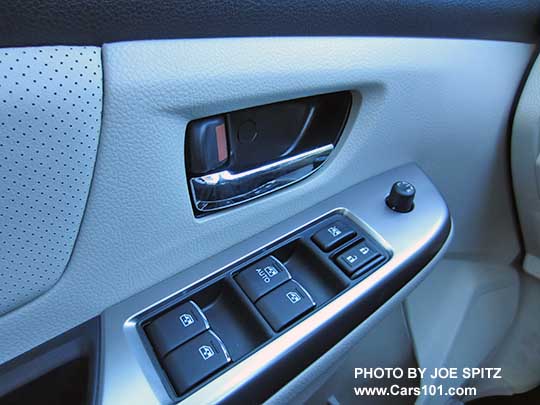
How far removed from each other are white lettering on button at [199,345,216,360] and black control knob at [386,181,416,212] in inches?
13.0

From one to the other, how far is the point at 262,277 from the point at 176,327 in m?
0.11

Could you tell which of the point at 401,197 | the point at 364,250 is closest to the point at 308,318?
the point at 364,250

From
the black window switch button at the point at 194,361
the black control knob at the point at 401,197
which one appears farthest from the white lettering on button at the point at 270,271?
the black control knob at the point at 401,197

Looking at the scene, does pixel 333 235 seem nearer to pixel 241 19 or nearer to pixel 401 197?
pixel 401 197

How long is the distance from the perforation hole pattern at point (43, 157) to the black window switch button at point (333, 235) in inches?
11.5

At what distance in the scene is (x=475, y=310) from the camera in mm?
999

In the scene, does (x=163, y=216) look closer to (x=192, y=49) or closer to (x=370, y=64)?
(x=192, y=49)

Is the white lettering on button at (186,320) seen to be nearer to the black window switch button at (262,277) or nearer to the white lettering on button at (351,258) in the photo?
the black window switch button at (262,277)

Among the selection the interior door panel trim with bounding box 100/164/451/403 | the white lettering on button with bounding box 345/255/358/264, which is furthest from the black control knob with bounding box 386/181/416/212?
the white lettering on button with bounding box 345/255/358/264

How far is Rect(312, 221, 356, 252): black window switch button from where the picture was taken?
0.55 meters

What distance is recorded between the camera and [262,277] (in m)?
0.51

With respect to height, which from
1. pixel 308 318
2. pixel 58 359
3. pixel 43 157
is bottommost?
A: pixel 308 318

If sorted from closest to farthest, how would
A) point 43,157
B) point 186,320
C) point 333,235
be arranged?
point 43,157
point 186,320
point 333,235

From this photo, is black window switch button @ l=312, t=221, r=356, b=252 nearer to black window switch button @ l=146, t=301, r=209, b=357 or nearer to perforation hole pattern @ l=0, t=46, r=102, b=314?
black window switch button @ l=146, t=301, r=209, b=357
